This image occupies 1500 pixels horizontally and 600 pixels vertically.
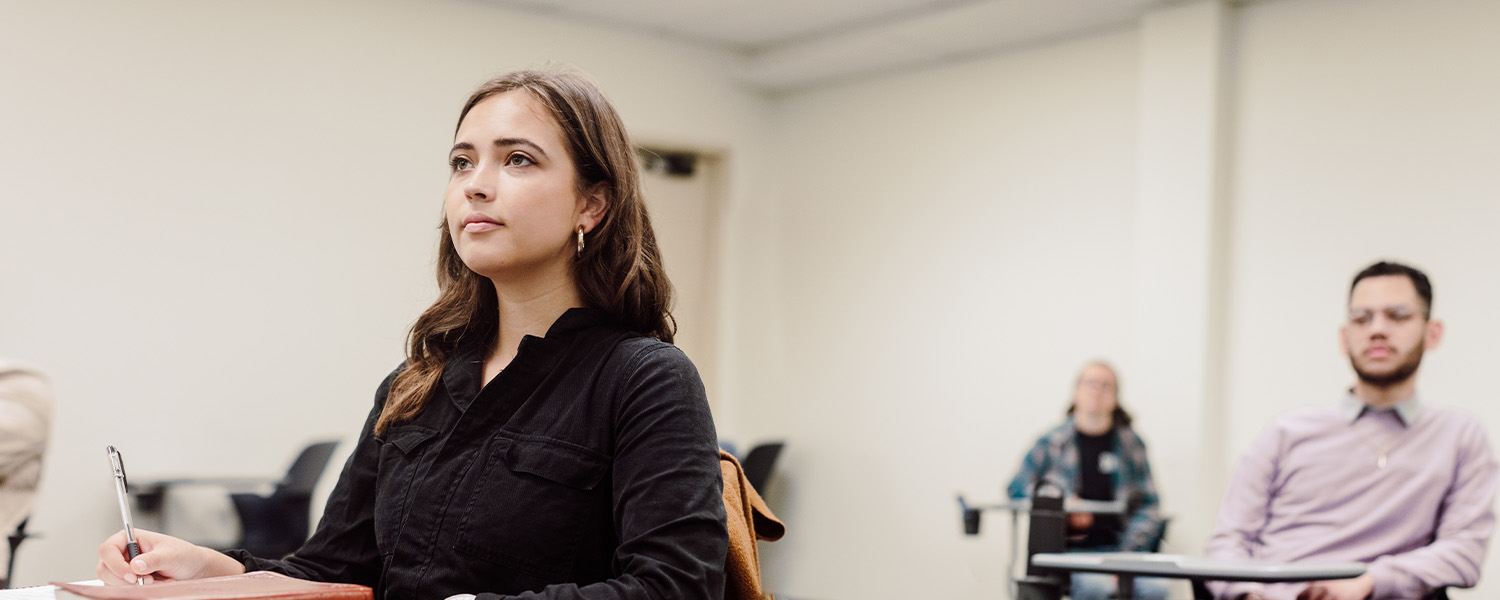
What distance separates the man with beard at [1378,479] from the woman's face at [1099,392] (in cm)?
130

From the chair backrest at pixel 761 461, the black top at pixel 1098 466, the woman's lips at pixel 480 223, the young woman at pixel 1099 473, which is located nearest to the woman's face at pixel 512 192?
the woman's lips at pixel 480 223

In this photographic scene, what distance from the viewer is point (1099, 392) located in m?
4.86

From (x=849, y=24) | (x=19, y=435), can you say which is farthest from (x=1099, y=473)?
(x=19, y=435)

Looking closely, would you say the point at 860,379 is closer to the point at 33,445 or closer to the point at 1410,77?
the point at 1410,77

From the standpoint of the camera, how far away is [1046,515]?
3.13 metres

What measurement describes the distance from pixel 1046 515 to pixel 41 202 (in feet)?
12.8

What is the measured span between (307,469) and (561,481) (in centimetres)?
415

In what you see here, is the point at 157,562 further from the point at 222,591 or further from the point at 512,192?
the point at 512,192

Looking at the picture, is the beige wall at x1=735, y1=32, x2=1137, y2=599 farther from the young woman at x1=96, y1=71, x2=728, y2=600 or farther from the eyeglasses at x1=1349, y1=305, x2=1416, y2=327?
the young woman at x1=96, y1=71, x2=728, y2=600

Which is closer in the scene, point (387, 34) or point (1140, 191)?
point (1140, 191)

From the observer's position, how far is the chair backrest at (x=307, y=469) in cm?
489

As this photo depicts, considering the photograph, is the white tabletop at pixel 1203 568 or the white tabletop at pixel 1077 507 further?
the white tabletop at pixel 1077 507

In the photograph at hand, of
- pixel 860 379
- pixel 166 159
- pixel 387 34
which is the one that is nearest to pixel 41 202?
pixel 166 159

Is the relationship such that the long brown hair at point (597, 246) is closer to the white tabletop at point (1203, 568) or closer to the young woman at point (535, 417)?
the young woman at point (535, 417)
